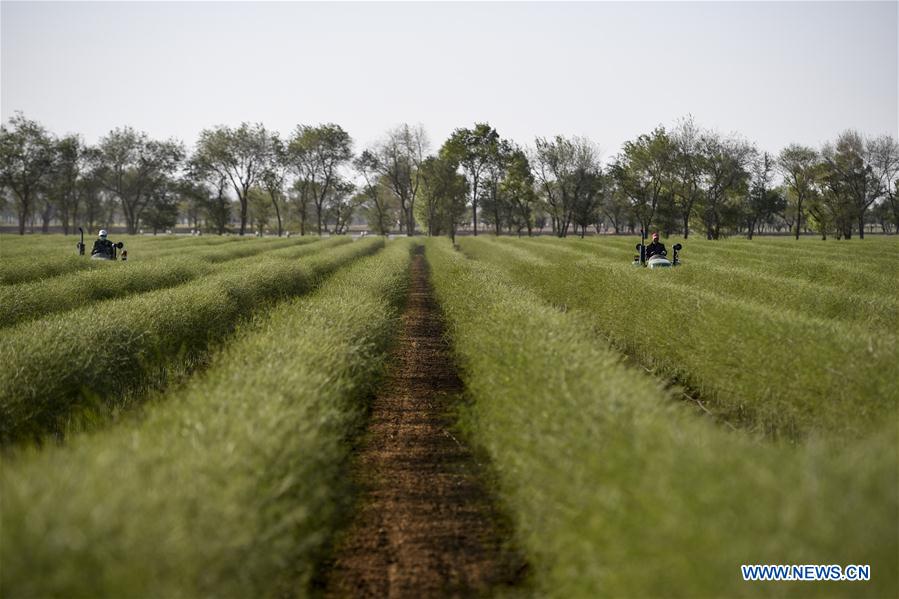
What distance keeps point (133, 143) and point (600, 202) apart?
6206cm

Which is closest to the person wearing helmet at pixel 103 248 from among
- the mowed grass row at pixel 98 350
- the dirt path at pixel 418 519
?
the mowed grass row at pixel 98 350

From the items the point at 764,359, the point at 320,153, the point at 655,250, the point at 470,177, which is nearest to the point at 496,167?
the point at 470,177

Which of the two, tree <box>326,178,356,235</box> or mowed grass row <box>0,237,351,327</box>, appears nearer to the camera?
mowed grass row <box>0,237,351,327</box>

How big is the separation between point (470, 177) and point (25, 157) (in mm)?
50735

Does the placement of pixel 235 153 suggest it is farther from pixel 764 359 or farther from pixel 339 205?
pixel 764 359

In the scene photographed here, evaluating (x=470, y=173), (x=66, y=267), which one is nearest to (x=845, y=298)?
(x=66, y=267)

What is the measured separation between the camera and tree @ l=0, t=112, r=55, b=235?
60.4 metres

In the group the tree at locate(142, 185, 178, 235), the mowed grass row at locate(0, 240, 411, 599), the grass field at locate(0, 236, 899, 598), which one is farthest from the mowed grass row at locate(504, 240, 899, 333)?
the tree at locate(142, 185, 178, 235)

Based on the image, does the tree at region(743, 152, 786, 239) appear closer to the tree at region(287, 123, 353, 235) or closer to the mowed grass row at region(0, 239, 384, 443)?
the tree at region(287, 123, 353, 235)

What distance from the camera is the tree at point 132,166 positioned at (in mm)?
72938

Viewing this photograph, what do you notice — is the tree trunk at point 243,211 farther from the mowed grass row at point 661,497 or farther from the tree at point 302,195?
the mowed grass row at point 661,497

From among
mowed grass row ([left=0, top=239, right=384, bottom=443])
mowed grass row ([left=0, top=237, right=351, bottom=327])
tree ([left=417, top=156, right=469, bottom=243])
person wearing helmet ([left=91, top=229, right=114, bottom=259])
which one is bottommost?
mowed grass row ([left=0, top=239, right=384, bottom=443])

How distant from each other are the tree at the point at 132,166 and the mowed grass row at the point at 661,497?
82.4 m

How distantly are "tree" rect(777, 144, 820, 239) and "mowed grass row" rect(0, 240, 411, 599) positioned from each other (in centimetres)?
7332
